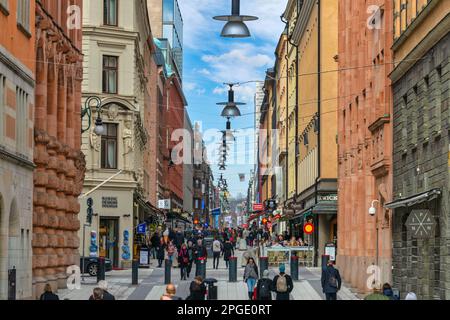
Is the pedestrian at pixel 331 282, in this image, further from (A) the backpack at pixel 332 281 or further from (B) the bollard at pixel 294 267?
(B) the bollard at pixel 294 267

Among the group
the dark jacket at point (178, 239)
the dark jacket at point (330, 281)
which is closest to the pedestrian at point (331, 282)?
the dark jacket at point (330, 281)

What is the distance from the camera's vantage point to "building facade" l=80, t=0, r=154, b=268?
62594mm

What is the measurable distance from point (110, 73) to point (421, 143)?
3504 centimetres

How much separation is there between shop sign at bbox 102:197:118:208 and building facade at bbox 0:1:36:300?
26880 millimetres

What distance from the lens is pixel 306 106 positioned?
82.0 m

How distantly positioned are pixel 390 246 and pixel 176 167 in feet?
343

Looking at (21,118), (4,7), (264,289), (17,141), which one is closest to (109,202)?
(21,118)

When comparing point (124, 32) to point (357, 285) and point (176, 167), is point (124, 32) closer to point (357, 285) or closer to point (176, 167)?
point (357, 285)

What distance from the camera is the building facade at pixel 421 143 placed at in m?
27.7

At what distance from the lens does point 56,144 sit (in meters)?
40.7

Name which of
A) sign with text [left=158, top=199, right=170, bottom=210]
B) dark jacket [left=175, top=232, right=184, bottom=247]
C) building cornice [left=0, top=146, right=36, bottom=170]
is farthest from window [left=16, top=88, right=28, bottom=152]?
sign with text [left=158, top=199, right=170, bottom=210]

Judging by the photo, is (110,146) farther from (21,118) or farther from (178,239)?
(21,118)

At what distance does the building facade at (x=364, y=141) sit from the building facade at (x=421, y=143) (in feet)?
4.37

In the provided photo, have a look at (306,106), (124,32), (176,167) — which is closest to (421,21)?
(124,32)
